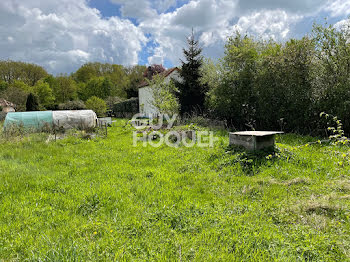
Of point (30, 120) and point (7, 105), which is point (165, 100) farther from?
point (7, 105)

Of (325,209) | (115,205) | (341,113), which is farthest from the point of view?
(341,113)

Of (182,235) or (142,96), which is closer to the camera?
(182,235)

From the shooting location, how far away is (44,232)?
2395 mm

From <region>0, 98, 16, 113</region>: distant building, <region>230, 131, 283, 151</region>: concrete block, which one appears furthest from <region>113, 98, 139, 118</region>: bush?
<region>230, 131, 283, 151</region>: concrete block

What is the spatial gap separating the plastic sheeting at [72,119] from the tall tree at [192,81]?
20.8 ft

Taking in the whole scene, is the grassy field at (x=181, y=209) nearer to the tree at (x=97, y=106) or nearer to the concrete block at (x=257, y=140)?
the concrete block at (x=257, y=140)

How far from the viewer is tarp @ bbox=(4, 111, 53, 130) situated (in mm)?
10130

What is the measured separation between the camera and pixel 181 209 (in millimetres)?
2922

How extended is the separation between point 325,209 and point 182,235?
218 centimetres

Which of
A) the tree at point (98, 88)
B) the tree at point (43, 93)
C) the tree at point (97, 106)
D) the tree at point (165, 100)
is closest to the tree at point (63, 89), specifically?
the tree at point (98, 88)

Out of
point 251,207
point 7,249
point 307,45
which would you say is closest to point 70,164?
point 7,249

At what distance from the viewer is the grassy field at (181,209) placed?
6.86 feet

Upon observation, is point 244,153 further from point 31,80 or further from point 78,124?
point 31,80

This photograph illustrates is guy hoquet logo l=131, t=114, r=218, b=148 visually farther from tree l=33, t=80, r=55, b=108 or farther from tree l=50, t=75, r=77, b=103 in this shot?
tree l=50, t=75, r=77, b=103
